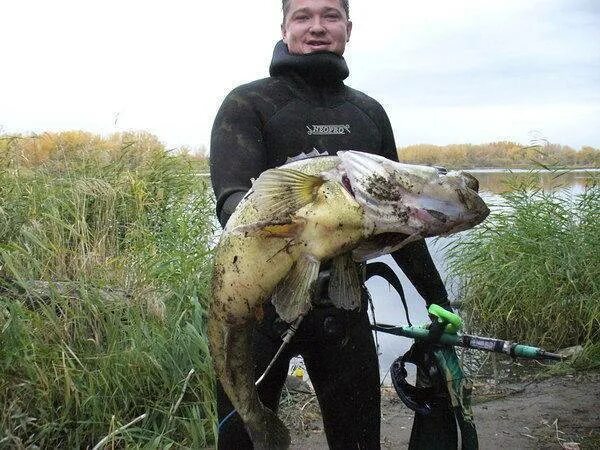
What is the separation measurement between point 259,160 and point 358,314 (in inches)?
28.4

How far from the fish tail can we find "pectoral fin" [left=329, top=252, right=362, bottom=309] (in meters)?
0.28

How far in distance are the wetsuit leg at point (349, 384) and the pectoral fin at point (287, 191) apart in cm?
86

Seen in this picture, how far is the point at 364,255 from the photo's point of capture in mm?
2121

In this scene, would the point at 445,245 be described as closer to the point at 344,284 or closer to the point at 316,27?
the point at 316,27

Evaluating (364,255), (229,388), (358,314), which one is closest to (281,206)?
(364,255)

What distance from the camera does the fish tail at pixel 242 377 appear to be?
6.93 ft

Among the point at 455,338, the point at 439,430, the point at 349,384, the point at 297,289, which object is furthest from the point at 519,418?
the point at 297,289

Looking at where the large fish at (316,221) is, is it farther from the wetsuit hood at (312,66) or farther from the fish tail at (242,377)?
the wetsuit hood at (312,66)

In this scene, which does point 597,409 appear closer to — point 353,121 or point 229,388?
point 353,121

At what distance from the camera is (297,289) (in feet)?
6.40

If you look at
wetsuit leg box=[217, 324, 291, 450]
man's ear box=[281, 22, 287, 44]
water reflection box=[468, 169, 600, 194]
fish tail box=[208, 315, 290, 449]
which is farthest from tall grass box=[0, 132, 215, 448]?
water reflection box=[468, 169, 600, 194]

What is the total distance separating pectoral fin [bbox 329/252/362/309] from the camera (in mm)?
2102

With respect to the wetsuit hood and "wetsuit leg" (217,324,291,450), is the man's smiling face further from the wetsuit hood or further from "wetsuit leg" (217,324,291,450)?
"wetsuit leg" (217,324,291,450)

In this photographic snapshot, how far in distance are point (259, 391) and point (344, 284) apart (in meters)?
0.72
